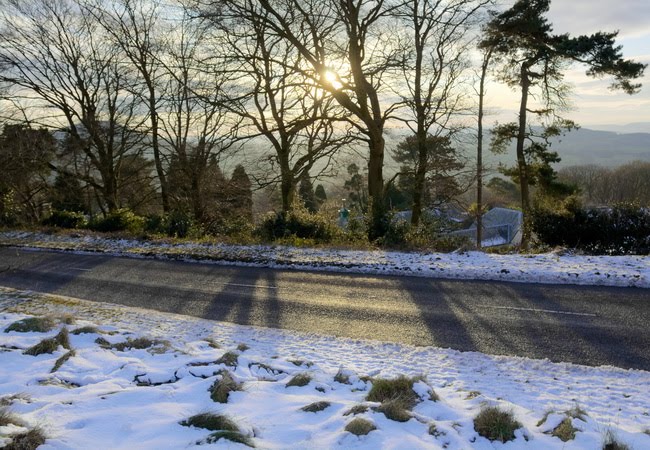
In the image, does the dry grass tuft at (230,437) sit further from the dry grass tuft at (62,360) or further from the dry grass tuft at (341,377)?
the dry grass tuft at (62,360)

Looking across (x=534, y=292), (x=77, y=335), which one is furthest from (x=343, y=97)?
(x=77, y=335)

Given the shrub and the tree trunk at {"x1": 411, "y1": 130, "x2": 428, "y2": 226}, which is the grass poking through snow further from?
the tree trunk at {"x1": 411, "y1": 130, "x2": 428, "y2": 226}

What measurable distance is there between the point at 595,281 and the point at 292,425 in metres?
9.12

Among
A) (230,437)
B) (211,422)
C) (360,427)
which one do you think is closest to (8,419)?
(211,422)

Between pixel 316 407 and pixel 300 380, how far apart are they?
89cm

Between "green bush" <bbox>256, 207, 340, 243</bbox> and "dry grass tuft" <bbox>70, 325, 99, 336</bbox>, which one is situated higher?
"green bush" <bbox>256, 207, 340, 243</bbox>

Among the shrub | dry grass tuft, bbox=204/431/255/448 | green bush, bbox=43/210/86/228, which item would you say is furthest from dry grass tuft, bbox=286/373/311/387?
green bush, bbox=43/210/86/228

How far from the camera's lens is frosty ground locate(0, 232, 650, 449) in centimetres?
400

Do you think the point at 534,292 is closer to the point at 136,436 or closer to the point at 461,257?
the point at 461,257

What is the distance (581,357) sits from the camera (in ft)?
22.8

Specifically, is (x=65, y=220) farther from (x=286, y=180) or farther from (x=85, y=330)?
(x=85, y=330)

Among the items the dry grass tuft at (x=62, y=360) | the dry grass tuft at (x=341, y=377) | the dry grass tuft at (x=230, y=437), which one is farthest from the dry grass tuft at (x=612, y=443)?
the dry grass tuft at (x=62, y=360)

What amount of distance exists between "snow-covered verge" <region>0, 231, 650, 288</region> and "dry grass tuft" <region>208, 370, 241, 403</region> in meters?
8.09

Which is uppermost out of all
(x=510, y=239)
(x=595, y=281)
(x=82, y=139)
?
(x=82, y=139)
